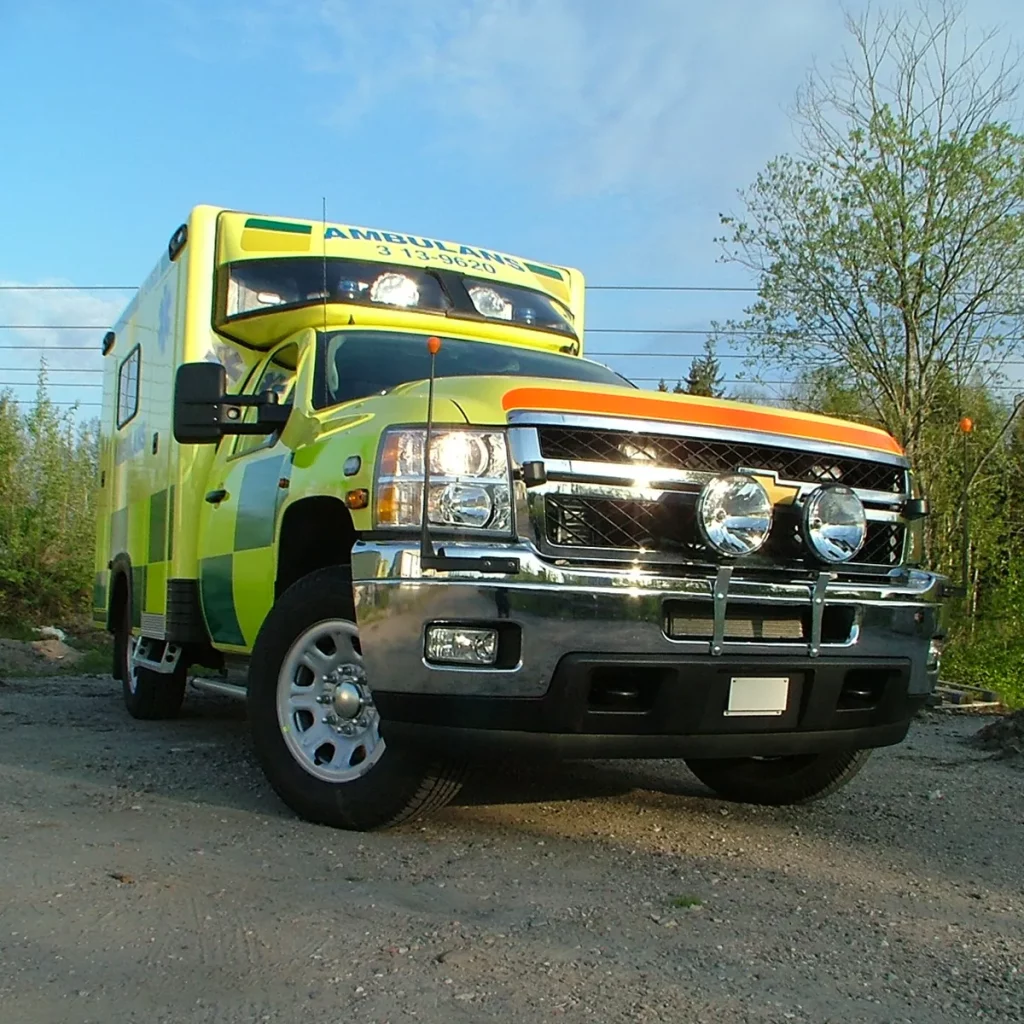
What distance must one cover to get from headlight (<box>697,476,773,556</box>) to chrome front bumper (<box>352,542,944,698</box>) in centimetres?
12

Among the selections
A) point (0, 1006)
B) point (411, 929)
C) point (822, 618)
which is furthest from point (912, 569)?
A: point (0, 1006)

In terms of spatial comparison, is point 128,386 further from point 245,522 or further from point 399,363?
point 399,363

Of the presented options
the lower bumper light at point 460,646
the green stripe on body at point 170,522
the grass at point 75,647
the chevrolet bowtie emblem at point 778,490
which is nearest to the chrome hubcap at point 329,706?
the lower bumper light at point 460,646

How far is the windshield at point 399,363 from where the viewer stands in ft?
16.8

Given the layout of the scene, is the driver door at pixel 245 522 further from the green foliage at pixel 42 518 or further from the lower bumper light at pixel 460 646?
the green foliage at pixel 42 518

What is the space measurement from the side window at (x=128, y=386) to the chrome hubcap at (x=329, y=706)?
4072mm

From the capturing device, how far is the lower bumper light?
369 centimetres

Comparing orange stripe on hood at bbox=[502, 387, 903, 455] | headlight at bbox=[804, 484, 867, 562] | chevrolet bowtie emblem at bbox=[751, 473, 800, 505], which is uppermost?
orange stripe on hood at bbox=[502, 387, 903, 455]

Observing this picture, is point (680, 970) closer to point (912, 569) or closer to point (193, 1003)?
point (193, 1003)

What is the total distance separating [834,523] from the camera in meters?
4.20

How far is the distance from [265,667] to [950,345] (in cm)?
1663

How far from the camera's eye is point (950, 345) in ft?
60.9

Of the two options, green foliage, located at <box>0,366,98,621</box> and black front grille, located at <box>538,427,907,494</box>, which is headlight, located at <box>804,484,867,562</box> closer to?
black front grille, located at <box>538,427,907,494</box>

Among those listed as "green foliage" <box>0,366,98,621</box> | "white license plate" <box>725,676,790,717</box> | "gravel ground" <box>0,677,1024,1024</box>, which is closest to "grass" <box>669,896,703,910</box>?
"gravel ground" <box>0,677,1024,1024</box>
